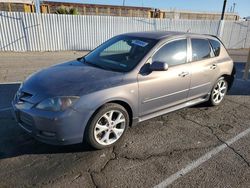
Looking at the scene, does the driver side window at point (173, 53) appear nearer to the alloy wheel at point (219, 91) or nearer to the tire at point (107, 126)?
the tire at point (107, 126)

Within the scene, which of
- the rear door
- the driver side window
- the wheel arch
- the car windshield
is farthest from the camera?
the rear door

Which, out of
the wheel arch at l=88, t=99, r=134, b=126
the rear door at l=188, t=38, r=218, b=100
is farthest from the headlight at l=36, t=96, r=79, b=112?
the rear door at l=188, t=38, r=218, b=100

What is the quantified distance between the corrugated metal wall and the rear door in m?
10.1

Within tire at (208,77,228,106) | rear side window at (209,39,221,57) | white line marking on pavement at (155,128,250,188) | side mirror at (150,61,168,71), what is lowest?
white line marking on pavement at (155,128,250,188)

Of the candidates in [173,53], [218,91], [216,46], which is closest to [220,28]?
[216,46]

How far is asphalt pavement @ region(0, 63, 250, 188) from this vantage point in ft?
8.84

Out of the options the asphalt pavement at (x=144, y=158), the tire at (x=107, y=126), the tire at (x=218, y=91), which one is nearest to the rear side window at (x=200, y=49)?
the tire at (x=218, y=91)

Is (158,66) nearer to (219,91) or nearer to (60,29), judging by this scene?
(219,91)

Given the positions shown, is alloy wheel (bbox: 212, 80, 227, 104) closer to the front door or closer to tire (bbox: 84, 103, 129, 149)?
the front door

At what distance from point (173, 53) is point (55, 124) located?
91.6 inches

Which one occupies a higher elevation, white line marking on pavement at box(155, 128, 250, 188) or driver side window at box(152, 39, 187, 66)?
driver side window at box(152, 39, 187, 66)

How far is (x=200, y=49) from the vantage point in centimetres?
446

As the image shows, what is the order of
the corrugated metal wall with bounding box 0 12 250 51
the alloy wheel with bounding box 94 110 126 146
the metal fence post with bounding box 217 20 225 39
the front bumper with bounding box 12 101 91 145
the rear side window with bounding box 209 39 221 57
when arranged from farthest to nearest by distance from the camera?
the metal fence post with bounding box 217 20 225 39 → the corrugated metal wall with bounding box 0 12 250 51 → the rear side window with bounding box 209 39 221 57 → the alloy wheel with bounding box 94 110 126 146 → the front bumper with bounding box 12 101 91 145

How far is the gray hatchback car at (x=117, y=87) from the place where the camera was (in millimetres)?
2893
